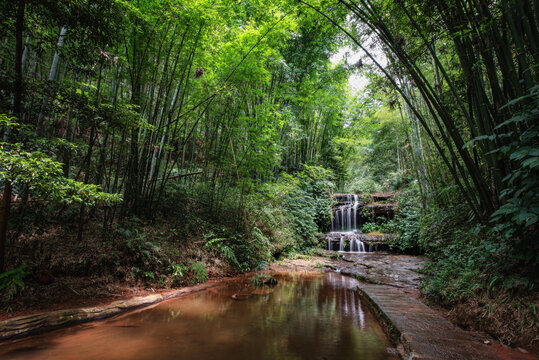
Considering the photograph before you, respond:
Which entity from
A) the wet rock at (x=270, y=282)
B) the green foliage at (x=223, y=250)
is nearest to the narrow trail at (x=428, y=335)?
the wet rock at (x=270, y=282)

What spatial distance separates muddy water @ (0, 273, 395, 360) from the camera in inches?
64.4

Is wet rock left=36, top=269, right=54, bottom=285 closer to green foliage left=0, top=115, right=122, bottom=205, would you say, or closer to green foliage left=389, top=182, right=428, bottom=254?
green foliage left=0, top=115, right=122, bottom=205

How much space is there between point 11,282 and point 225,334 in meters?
2.13

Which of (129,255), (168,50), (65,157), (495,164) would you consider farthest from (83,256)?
(495,164)

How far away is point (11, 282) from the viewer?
2219 millimetres

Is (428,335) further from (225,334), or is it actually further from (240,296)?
(240,296)

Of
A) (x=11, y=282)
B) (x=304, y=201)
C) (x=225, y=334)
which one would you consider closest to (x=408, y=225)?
(x=304, y=201)

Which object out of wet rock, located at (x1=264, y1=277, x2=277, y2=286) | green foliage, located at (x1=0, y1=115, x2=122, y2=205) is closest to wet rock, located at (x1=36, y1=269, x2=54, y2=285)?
green foliage, located at (x1=0, y1=115, x2=122, y2=205)

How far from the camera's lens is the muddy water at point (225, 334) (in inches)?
64.4

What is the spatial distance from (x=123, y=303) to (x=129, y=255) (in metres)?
0.90

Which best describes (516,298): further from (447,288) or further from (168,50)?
(168,50)

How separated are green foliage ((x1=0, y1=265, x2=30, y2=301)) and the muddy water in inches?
25.4

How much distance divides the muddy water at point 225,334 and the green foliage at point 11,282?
0.65 metres

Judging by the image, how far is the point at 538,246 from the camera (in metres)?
1.70
